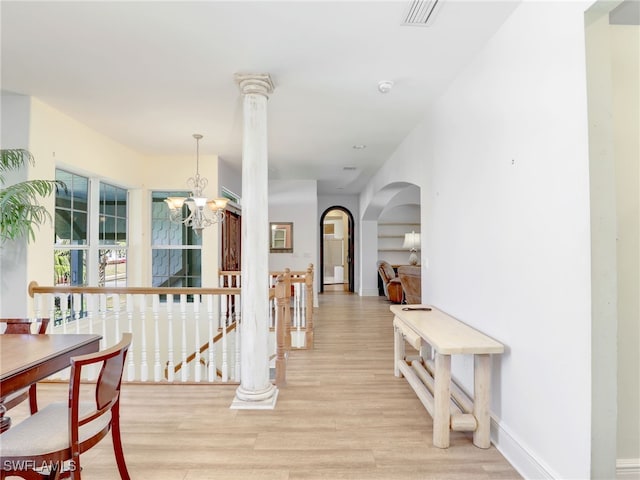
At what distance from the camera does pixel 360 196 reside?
392 inches

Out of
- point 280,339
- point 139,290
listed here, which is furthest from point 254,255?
point 139,290

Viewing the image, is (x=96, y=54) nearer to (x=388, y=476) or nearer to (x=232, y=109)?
(x=232, y=109)

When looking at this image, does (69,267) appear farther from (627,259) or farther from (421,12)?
(627,259)

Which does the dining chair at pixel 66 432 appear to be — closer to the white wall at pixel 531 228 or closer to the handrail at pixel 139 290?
the handrail at pixel 139 290

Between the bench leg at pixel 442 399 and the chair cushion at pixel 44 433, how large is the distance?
195 cm

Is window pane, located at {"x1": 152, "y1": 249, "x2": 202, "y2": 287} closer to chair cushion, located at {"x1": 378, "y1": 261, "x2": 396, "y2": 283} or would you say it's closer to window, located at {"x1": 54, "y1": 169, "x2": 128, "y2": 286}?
window, located at {"x1": 54, "y1": 169, "x2": 128, "y2": 286}

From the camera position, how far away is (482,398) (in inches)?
89.0

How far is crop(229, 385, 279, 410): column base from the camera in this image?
2816 mm

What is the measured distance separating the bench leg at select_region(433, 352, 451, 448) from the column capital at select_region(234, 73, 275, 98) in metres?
2.53

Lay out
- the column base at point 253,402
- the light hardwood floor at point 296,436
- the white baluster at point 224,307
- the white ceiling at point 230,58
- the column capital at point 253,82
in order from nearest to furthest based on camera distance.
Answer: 1. the light hardwood floor at point 296,436
2. the white ceiling at point 230,58
3. the column base at point 253,402
4. the column capital at point 253,82
5. the white baluster at point 224,307

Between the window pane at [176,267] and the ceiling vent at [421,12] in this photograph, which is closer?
the ceiling vent at [421,12]

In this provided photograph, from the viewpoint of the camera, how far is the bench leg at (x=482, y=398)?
2254 millimetres

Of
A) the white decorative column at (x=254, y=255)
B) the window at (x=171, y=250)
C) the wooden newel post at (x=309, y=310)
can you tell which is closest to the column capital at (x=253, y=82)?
the white decorative column at (x=254, y=255)

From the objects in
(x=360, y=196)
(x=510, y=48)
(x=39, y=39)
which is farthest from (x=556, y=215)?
(x=360, y=196)
